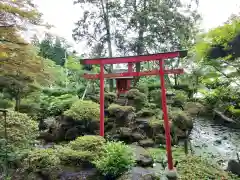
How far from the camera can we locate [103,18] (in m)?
17.2

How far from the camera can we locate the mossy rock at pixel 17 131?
→ 639cm

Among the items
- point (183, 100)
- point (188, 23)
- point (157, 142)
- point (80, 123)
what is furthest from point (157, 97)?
point (188, 23)

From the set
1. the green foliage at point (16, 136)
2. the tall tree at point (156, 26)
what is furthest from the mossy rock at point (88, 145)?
the tall tree at point (156, 26)

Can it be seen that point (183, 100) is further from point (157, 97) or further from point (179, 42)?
point (179, 42)

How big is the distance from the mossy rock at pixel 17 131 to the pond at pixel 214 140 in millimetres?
6811

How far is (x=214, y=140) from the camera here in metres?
12.0

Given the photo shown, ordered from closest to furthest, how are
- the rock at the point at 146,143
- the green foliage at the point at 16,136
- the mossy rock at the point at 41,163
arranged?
the mossy rock at the point at 41,163 → the green foliage at the point at 16,136 → the rock at the point at 146,143

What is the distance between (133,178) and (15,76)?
17.2 ft

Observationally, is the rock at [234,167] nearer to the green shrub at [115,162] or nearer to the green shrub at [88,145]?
the green shrub at [115,162]

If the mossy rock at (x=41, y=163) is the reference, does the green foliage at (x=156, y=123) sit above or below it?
above

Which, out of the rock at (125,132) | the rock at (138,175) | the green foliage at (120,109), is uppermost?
the green foliage at (120,109)

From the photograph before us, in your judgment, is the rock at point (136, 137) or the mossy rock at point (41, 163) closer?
the mossy rock at point (41, 163)

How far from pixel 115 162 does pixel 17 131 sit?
9.59 feet

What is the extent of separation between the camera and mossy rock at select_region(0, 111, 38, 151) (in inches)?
252
